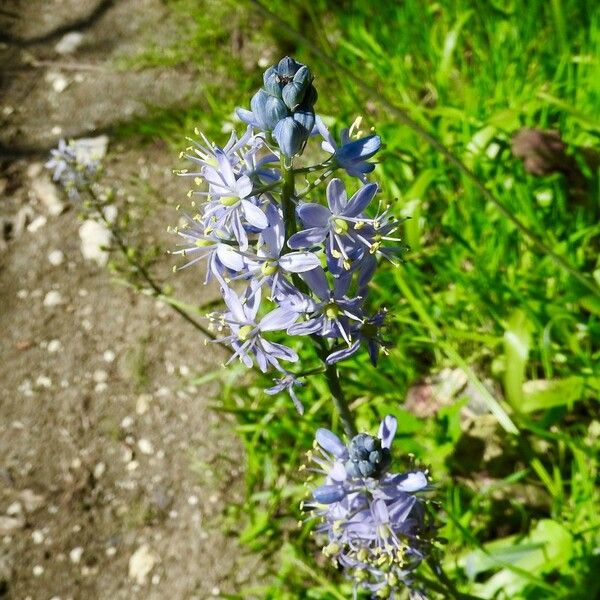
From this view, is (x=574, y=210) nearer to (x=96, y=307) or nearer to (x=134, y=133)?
(x=96, y=307)

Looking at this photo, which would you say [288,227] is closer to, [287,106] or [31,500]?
[287,106]

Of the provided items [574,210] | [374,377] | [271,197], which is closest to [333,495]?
[271,197]

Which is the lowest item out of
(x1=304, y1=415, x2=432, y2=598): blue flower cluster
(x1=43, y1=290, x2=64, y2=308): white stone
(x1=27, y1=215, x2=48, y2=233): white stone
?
(x1=43, y1=290, x2=64, y2=308): white stone

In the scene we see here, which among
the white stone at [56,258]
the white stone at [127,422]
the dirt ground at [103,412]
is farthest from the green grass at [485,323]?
the white stone at [56,258]

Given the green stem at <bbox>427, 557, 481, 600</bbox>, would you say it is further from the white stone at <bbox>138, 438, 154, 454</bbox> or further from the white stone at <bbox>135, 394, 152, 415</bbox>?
the white stone at <bbox>135, 394, 152, 415</bbox>

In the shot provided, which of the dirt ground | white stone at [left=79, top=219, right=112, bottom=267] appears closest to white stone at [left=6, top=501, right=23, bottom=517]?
the dirt ground
